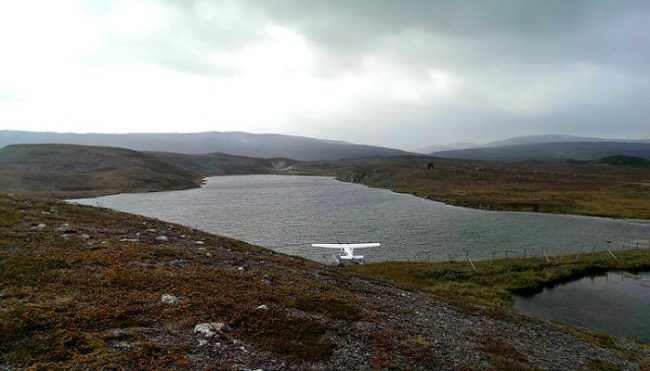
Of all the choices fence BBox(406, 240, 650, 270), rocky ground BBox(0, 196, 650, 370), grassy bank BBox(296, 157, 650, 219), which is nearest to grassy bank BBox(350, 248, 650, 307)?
fence BBox(406, 240, 650, 270)

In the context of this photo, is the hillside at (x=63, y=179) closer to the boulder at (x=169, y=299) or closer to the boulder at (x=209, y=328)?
the boulder at (x=169, y=299)

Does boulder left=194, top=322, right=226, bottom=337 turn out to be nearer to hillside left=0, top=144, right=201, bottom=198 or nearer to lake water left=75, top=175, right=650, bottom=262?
lake water left=75, top=175, right=650, bottom=262

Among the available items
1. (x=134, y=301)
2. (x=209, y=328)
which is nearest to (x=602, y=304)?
(x=209, y=328)

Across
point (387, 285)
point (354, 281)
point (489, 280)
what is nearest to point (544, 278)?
point (489, 280)

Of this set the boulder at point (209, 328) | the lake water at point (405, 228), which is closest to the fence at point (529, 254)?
the lake water at point (405, 228)

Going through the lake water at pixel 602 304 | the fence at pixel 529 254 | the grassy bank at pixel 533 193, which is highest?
the grassy bank at pixel 533 193

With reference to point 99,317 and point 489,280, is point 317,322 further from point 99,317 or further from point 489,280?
point 489,280

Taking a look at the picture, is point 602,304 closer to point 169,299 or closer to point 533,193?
point 169,299
